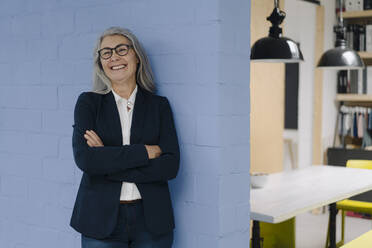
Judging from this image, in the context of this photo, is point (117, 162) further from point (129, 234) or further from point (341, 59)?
point (341, 59)

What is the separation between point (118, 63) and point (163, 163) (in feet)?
1.44

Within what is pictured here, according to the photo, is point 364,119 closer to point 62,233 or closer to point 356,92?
point 356,92

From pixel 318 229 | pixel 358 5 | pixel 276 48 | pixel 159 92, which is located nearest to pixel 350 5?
pixel 358 5

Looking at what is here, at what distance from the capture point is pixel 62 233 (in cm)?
254

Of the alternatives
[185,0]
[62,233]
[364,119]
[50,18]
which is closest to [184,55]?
[185,0]

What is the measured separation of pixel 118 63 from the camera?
2.09m

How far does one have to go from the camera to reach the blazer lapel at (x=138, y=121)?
206 cm

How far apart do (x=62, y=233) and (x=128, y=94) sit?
2.74ft

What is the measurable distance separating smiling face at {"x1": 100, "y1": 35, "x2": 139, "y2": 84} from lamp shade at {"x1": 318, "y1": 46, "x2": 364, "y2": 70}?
211 cm

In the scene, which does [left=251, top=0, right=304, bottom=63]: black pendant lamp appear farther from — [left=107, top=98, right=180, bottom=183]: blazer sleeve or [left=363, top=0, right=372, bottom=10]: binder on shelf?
[left=363, top=0, right=372, bottom=10]: binder on shelf

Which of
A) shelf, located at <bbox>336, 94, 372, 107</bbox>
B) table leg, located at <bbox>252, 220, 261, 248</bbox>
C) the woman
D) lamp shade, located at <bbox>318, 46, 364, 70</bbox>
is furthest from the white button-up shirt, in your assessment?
shelf, located at <bbox>336, 94, 372, 107</bbox>

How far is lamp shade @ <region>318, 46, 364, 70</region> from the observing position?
376 centimetres

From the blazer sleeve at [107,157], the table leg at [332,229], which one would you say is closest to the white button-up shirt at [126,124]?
the blazer sleeve at [107,157]

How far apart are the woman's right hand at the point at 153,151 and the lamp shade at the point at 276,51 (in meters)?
1.39
